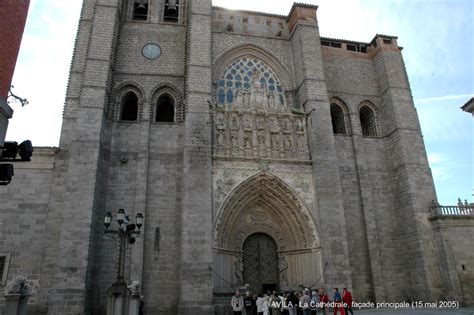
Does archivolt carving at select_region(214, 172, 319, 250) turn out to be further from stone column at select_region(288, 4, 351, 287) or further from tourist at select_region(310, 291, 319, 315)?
tourist at select_region(310, 291, 319, 315)

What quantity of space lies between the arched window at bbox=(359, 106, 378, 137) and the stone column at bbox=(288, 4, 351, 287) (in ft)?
9.96

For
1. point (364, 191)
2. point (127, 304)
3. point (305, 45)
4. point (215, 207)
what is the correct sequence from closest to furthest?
point (127, 304), point (215, 207), point (364, 191), point (305, 45)

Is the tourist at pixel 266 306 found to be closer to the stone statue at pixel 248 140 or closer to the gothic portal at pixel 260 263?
the gothic portal at pixel 260 263

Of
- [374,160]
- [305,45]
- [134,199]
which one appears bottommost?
[134,199]

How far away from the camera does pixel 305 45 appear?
54.0 feet

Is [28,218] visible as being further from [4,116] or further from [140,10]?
[140,10]

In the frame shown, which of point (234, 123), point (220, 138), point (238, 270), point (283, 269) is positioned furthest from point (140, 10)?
point (283, 269)

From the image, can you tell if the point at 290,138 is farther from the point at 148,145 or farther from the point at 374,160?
the point at 148,145

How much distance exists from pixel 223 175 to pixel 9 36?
844 cm

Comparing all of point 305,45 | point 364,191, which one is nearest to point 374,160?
point 364,191

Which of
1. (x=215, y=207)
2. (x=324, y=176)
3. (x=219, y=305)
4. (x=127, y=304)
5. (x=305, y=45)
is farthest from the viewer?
(x=305, y=45)

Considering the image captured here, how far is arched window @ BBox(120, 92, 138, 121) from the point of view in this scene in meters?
15.5

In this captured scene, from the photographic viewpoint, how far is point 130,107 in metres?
16.1

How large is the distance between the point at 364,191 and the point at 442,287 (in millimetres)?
4389
